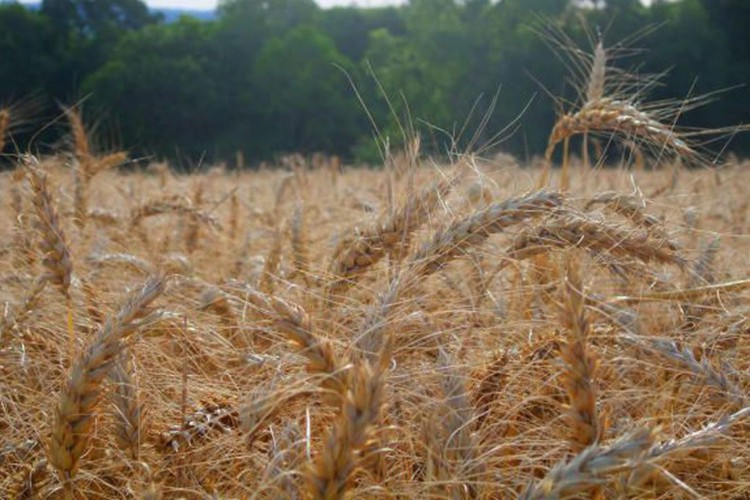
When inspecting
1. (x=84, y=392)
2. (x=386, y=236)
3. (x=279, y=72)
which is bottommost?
(x=279, y=72)

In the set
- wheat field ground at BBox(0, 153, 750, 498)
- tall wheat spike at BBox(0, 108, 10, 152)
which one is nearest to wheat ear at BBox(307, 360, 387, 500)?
wheat field ground at BBox(0, 153, 750, 498)

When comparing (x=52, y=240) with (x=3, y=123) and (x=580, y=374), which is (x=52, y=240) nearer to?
(x=580, y=374)

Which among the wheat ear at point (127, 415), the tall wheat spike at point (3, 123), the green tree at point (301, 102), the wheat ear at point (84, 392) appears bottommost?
the green tree at point (301, 102)

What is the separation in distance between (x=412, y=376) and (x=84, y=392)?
542 mm

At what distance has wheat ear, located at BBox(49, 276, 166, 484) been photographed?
1.23 meters

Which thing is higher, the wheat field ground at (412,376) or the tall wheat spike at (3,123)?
the tall wheat spike at (3,123)

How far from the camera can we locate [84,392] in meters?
Result: 1.24

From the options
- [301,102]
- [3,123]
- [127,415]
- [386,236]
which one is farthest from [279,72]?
[127,415]

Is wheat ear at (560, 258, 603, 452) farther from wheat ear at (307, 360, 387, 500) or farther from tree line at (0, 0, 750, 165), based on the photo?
tree line at (0, 0, 750, 165)

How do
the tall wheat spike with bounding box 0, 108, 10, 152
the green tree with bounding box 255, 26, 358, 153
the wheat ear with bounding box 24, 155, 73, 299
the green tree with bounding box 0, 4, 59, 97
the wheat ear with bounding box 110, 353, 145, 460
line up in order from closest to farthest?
the wheat ear with bounding box 110, 353, 145, 460 → the wheat ear with bounding box 24, 155, 73, 299 → the tall wheat spike with bounding box 0, 108, 10, 152 → the green tree with bounding box 0, 4, 59, 97 → the green tree with bounding box 255, 26, 358, 153

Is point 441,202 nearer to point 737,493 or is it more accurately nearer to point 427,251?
point 427,251

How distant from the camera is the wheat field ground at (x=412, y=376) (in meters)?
1.06

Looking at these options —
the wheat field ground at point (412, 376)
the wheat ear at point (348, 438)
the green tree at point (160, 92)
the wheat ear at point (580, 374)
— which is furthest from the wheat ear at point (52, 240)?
the green tree at point (160, 92)

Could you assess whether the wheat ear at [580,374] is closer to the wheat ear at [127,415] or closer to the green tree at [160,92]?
the wheat ear at [127,415]
